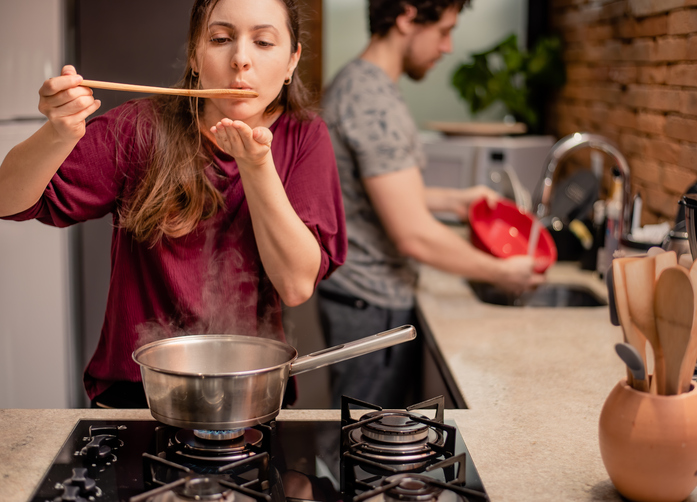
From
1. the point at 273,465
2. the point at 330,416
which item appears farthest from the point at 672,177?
the point at 273,465

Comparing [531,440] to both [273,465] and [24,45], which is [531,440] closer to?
[273,465]

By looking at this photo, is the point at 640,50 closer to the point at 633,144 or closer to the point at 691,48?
the point at 633,144

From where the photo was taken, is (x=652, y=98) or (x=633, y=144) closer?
(x=652, y=98)

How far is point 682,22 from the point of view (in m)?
1.83

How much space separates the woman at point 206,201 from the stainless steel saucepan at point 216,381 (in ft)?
0.59

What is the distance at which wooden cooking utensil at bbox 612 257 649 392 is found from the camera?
2.72 ft

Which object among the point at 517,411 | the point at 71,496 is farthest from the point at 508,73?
the point at 71,496

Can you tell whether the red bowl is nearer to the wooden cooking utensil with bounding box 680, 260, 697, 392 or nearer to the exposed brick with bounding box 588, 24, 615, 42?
the exposed brick with bounding box 588, 24, 615, 42

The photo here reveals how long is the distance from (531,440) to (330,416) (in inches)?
11.8

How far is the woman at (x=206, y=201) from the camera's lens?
1085 millimetres

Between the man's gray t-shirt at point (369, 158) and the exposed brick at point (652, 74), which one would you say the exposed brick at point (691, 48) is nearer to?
the exposed brick at point (652, 74)

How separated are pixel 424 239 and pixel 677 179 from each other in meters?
0.68

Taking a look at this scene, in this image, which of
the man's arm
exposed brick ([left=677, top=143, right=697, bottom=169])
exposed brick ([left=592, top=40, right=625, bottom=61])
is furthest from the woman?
exposed brick ([left=592, top=40, right=625, bottom=61])

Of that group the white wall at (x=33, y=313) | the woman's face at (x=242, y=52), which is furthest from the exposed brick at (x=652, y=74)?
the white wall at (x=33, y=313)
